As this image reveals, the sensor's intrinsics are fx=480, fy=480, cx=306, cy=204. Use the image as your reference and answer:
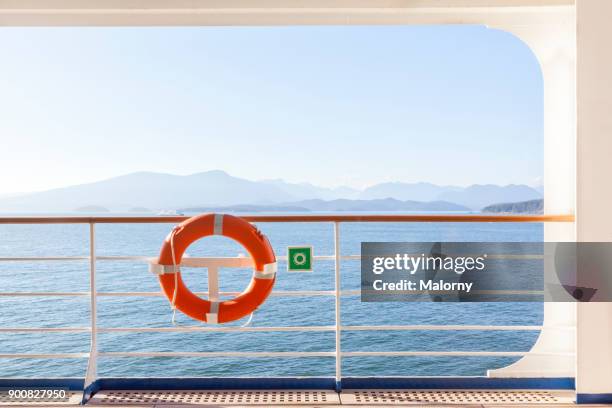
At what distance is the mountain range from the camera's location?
42.3m

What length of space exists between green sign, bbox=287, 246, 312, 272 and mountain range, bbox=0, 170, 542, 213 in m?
40.3

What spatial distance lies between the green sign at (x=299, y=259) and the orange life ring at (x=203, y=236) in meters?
0.10

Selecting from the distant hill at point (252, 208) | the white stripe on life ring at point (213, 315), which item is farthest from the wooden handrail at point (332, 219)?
the distant hill at point (252, 208)

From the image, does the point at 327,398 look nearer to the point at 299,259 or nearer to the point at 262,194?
the point at 299,259

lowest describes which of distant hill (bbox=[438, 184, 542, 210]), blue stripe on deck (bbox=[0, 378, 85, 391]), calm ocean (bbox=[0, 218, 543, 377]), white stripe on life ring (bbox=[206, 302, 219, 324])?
calm ocean (bbox=[0, 218, 543, 377])

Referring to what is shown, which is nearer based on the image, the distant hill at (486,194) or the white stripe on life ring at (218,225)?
the white stripe on life ring at (218,225)

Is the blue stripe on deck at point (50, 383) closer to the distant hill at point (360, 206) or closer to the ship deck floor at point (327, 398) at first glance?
the ship deck floor at point (327, 398)

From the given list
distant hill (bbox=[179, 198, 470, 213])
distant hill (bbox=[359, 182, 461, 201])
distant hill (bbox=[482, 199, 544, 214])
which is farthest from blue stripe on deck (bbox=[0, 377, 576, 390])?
distant hill (bbox=[482, 199, 544, 214])

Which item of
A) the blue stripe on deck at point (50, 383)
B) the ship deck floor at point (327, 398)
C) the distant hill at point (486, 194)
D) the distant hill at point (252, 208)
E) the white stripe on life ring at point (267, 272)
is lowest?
the distant hill at point (252, 208)

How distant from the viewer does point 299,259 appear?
5.75 feet

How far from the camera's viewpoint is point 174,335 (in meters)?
22.2

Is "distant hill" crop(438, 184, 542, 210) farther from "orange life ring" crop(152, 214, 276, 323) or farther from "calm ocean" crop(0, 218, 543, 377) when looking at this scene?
"orange life ring" crop(152, 214, 276, 323)

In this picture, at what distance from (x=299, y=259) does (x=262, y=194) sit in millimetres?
42008

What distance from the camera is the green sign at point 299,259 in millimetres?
1739
